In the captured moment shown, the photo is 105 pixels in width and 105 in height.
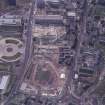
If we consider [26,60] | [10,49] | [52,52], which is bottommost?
[26,60]

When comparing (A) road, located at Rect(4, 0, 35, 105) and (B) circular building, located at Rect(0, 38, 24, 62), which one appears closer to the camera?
(A) road, located at Rect(4, 0, 35, 105)

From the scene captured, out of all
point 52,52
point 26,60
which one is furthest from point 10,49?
point 52,52

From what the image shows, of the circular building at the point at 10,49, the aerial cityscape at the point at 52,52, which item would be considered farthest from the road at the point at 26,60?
the circular building at the point at 10,49

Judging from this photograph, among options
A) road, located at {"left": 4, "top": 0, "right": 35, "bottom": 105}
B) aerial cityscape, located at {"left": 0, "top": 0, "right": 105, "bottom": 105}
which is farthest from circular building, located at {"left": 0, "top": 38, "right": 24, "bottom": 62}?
road, located at {"left": 4, "top": 0, "right": 35, "bottom": 105}

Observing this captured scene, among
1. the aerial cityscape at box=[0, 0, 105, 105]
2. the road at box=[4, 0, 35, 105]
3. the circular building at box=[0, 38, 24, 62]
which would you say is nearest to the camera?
the aerial cityscape at box=[0, 0, 105, 105]

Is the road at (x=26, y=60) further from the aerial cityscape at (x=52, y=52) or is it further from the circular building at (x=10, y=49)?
the circular building at (x=10, y=49)

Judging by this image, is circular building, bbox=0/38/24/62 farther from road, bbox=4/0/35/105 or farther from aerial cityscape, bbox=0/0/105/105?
road, bbox=4/0/35/105

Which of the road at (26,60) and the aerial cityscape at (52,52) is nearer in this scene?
the aerial cityscape at (52,52)

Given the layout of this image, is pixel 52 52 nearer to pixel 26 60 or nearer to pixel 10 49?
pixel 26 60

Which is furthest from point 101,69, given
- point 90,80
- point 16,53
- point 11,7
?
point 11,7
